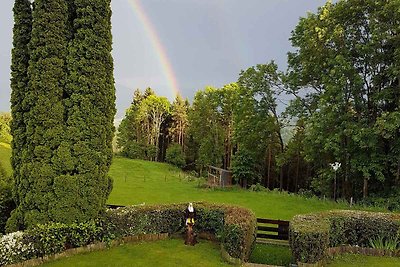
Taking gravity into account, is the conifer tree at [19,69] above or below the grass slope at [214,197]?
above

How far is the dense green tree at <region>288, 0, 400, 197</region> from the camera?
2075cm

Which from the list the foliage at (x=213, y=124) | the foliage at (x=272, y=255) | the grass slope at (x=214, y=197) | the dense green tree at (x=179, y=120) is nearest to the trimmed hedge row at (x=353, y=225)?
the foliage at (x=272, y=255)

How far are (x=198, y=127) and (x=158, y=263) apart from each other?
3796 cm

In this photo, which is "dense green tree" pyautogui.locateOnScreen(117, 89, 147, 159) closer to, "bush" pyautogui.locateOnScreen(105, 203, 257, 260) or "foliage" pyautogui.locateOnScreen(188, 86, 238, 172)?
"foliage" pyautogui.locateOnScreen(188, 86, 238, 172)

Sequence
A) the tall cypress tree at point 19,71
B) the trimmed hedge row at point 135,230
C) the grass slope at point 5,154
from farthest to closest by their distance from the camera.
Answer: the grass slope at point 5,154, the tall cypress tree at point 19,71, the trimmed hedge row at point 135,230

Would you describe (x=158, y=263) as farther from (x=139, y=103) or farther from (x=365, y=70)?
(x=139, y=103)

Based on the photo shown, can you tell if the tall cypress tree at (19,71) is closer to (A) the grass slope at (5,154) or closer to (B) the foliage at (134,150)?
(A) the grass slope at (5,154)

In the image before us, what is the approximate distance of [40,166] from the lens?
415 inches

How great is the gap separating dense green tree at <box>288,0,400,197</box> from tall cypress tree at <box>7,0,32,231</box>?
1676 centimetres

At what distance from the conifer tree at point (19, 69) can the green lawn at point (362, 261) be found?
10.1 meters

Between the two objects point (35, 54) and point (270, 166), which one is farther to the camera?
point (270, 166)

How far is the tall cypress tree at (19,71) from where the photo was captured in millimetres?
11102

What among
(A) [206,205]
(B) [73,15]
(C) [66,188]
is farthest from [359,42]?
(C) [66,188]

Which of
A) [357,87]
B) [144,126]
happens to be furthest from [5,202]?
[144,126]
